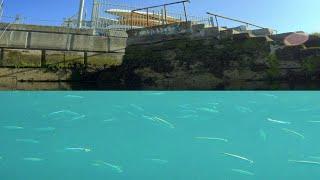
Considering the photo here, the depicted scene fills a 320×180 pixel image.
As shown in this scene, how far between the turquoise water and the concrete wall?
20.0 ft

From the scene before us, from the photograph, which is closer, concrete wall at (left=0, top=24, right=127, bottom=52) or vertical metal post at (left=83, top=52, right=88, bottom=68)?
concrete wall at (left=0, top=24, right=127, bottom=52)

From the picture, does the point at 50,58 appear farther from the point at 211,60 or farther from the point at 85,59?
the point at 211,60

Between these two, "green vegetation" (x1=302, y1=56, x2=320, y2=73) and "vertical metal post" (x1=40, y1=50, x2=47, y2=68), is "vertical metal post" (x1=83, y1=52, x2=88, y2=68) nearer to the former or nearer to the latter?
"vertical metal post" (x1=40, y1=50, x2=47, y2=68)

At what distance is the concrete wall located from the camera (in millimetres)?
15016

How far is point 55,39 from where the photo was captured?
51.0 ft

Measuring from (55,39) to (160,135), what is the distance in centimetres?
854

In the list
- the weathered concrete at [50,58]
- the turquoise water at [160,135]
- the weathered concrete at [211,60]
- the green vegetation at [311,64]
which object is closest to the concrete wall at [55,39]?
the weathered concrete at [50,58]

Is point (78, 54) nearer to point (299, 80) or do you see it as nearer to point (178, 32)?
point (178, 32)

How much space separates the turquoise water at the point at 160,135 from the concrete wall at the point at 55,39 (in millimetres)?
6082

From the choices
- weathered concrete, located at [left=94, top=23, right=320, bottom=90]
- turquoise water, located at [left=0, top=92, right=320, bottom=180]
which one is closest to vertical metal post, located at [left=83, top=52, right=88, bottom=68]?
weathered concrete, located at [left=94, top=23, right=320, bottom=90]

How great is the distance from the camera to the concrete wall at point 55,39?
15016 mm

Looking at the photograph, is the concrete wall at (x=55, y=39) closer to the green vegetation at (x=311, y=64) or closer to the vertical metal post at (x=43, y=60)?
the vertical metal post at (x=43, y=60)

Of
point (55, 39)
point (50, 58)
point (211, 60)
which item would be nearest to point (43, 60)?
point (50, 58)

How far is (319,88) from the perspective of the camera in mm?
10805
